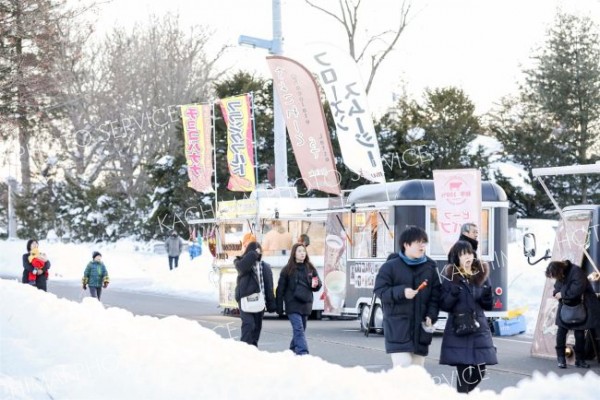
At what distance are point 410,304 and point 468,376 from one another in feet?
2.39

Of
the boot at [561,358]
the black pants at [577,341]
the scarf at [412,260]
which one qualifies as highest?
the scarf at [412,260]

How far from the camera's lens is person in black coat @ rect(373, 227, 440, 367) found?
29.7 ft

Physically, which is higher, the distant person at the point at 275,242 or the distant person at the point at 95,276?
the distant person at the point at 275,242

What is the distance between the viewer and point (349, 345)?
16.8 m

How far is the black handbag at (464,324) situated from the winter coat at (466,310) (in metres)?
0.03

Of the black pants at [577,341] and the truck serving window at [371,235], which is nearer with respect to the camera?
the black pants at [577,341]

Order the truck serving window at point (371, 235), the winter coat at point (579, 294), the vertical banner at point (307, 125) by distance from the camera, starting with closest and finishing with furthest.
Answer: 1. the winter coat at point (579, 294)
2. the truck serving window at point (371, 235)
3. the vertical banner at point (307, 125)

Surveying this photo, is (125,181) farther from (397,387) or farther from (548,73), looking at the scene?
(397,387)

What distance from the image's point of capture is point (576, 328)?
13680 mm

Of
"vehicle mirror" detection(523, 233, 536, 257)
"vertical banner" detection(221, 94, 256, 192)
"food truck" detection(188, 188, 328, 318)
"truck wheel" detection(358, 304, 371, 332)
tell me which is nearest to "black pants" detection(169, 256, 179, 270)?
"vertical banner" detection(221, 94, 256, 192)

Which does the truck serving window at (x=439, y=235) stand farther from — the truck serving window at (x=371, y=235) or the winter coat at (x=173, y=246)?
the winter coat at (x=173, y=246)

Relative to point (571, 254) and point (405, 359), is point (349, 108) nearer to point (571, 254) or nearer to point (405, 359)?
point (571, 254)

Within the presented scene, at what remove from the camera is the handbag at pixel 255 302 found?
14.0 meters

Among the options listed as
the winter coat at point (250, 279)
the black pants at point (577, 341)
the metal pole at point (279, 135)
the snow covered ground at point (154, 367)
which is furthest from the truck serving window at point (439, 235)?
the metal pole at point (279, 135)
